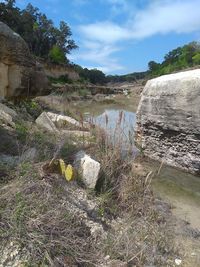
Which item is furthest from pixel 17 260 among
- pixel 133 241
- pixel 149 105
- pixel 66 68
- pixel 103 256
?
pixel 66 68

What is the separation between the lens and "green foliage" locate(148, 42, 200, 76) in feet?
178

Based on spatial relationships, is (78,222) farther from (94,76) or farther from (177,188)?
(94,76)

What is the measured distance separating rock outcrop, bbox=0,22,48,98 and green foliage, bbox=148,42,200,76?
4105cm

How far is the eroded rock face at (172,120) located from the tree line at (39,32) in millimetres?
33516

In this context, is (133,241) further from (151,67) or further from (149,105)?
(151,67)

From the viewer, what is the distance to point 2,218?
147 inches

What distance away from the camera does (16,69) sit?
7930mm

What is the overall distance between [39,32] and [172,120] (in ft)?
165

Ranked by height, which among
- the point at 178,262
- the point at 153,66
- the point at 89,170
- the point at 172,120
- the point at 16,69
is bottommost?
the point at 153,66

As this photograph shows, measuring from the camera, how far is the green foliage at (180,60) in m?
54.4

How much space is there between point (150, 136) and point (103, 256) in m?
5.04

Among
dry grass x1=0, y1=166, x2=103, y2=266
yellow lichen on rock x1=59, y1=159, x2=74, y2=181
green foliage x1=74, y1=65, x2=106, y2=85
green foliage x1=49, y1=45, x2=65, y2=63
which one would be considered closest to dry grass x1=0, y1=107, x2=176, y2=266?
dry grass x1=0, y1=166, x2=103, y2=266

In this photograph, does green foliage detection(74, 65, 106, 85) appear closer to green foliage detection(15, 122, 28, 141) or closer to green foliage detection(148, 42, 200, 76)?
green foliage detection(148, 42, 200, 76)

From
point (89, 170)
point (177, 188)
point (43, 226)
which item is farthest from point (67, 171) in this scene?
point (177, 188)
